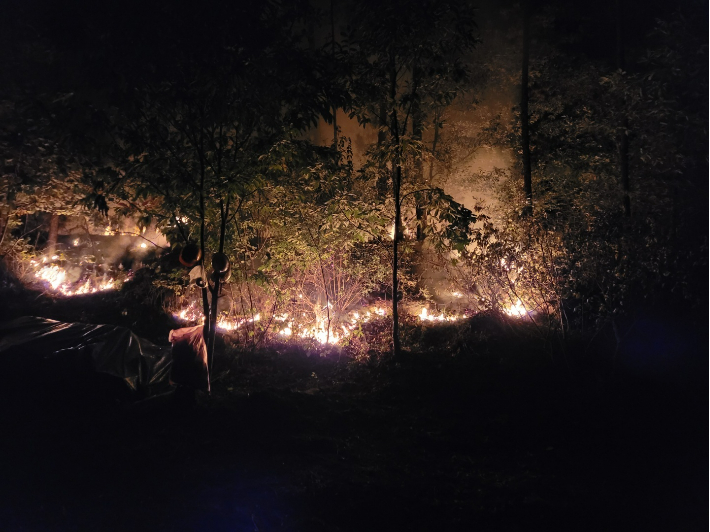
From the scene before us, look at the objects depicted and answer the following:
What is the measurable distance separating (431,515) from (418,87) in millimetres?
5270

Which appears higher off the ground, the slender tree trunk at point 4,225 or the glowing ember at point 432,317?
the slender tree trunk at point 4,225

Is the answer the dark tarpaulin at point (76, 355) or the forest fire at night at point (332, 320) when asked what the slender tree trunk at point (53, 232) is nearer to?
the forest fire at night at point (332, 320)

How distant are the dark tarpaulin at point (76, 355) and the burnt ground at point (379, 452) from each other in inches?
7.8

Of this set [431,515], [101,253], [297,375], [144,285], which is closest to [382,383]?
[297,375]

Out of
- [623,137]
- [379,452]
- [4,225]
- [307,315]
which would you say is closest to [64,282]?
[4,225]

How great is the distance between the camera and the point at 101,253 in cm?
1282

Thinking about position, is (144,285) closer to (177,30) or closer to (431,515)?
(177,30)

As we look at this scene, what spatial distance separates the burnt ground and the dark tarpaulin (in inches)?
7.8

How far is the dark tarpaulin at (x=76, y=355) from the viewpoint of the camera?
175 inches

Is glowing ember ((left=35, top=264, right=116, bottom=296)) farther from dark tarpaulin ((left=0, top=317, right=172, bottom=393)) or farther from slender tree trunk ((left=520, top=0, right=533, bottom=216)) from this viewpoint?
slender tree trunk ((left=520, top=0, right=533, bottom=216))

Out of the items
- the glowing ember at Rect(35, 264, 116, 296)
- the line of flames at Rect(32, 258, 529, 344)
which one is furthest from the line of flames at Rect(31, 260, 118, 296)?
the line of flames at Rect(32, 258, 529, 344)

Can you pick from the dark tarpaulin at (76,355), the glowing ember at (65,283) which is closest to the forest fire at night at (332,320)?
the dark tarpaulin at (76,355)

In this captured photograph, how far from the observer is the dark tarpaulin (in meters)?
4.45

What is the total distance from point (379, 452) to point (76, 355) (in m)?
3.33
